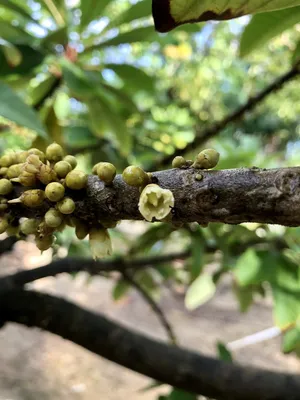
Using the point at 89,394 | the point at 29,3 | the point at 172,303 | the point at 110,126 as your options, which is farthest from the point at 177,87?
the point at 172,303

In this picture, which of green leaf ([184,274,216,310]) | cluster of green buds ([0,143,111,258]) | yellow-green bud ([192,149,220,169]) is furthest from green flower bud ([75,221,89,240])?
green leaf ([184,274,216,310])

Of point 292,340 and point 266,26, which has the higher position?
point 266,26

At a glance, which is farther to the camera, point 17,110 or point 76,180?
point 17,110

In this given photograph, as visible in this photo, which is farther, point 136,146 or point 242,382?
point 136,146

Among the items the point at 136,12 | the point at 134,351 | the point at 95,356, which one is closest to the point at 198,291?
the point at 134,351

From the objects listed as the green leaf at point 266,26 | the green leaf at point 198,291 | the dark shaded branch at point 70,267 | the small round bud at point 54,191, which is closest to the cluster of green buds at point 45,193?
the small round bud at point 54,191

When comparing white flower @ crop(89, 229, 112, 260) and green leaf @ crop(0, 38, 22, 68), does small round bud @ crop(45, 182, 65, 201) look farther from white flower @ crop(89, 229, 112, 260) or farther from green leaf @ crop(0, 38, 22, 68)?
green leaf @ crop(0, 38, 22, 68)

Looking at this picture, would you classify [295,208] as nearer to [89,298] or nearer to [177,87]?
[177,87]

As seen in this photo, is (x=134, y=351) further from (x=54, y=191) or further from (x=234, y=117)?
(x=54, y=191)
